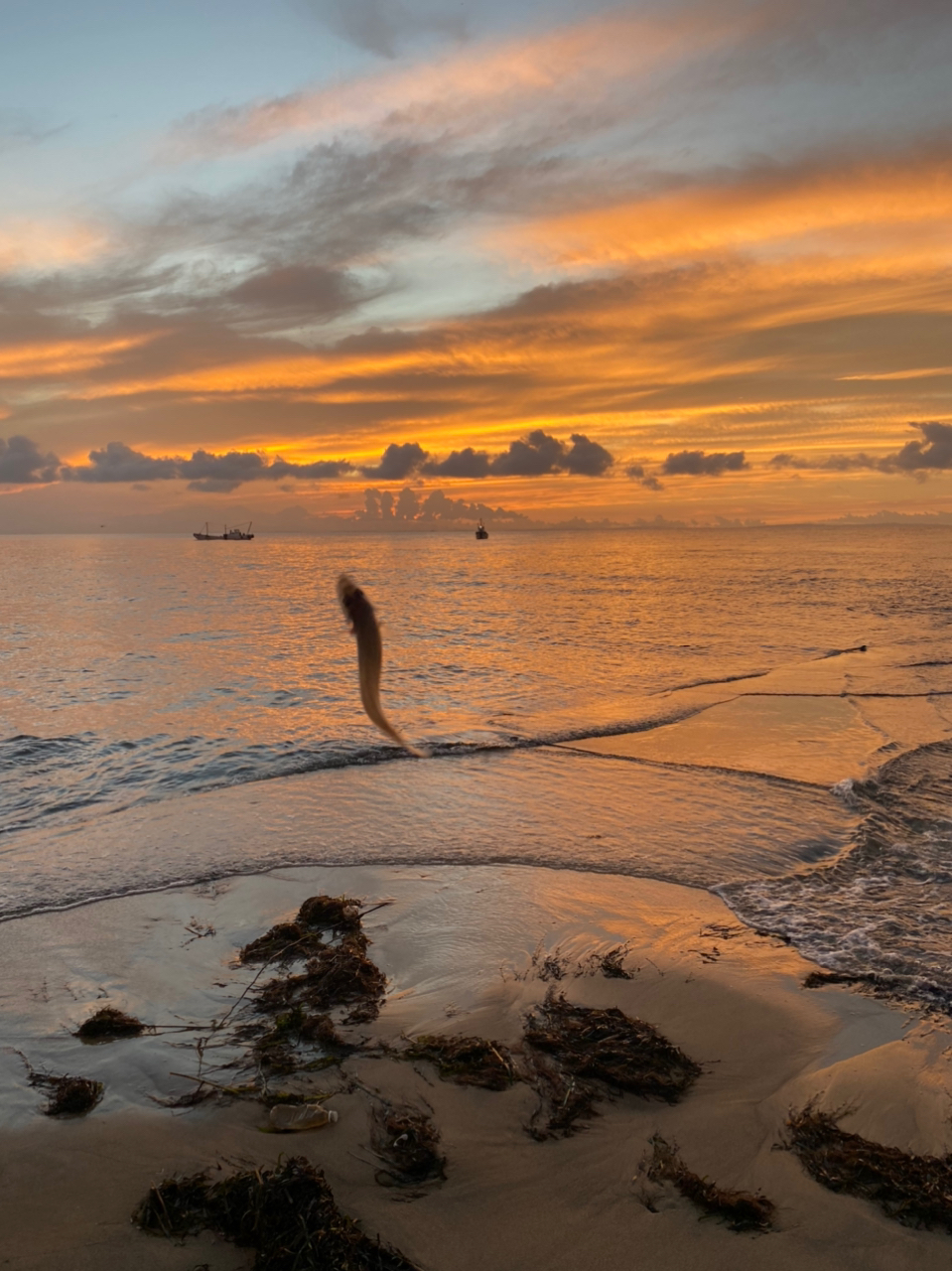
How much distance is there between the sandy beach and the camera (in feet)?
11.1

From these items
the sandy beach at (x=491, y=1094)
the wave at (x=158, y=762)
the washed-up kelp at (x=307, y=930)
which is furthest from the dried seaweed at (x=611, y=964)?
the wave at (x=158, y=762)

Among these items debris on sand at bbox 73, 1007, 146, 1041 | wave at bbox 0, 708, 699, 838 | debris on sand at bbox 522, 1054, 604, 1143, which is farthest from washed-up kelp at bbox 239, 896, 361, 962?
wave at bbox 0, 708, 699, 838

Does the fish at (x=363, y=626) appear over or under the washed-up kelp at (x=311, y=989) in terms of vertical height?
over

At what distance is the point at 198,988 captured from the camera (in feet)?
17.7

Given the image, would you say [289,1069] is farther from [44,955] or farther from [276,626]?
[276,626]

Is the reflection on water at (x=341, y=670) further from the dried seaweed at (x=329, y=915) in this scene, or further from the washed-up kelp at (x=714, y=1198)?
the washed-up kelp at (x=714, y=1198)

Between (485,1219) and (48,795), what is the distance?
9029 mm

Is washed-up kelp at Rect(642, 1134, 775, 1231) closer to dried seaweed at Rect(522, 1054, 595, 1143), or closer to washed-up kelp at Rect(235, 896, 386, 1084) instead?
dried seaweed at Rect(522, 1054, 595, 1143)

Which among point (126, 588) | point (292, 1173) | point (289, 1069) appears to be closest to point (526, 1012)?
point (289, 1069)

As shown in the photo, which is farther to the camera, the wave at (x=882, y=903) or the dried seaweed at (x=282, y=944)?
the dried seaweed at (x=282, y=944)

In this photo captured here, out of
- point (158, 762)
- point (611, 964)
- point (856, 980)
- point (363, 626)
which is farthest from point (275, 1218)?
point (158, 762)

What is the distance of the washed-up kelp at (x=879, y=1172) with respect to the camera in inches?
136

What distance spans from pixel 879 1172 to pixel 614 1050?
138 cm

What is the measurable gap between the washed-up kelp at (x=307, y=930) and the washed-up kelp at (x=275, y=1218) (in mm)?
2186
